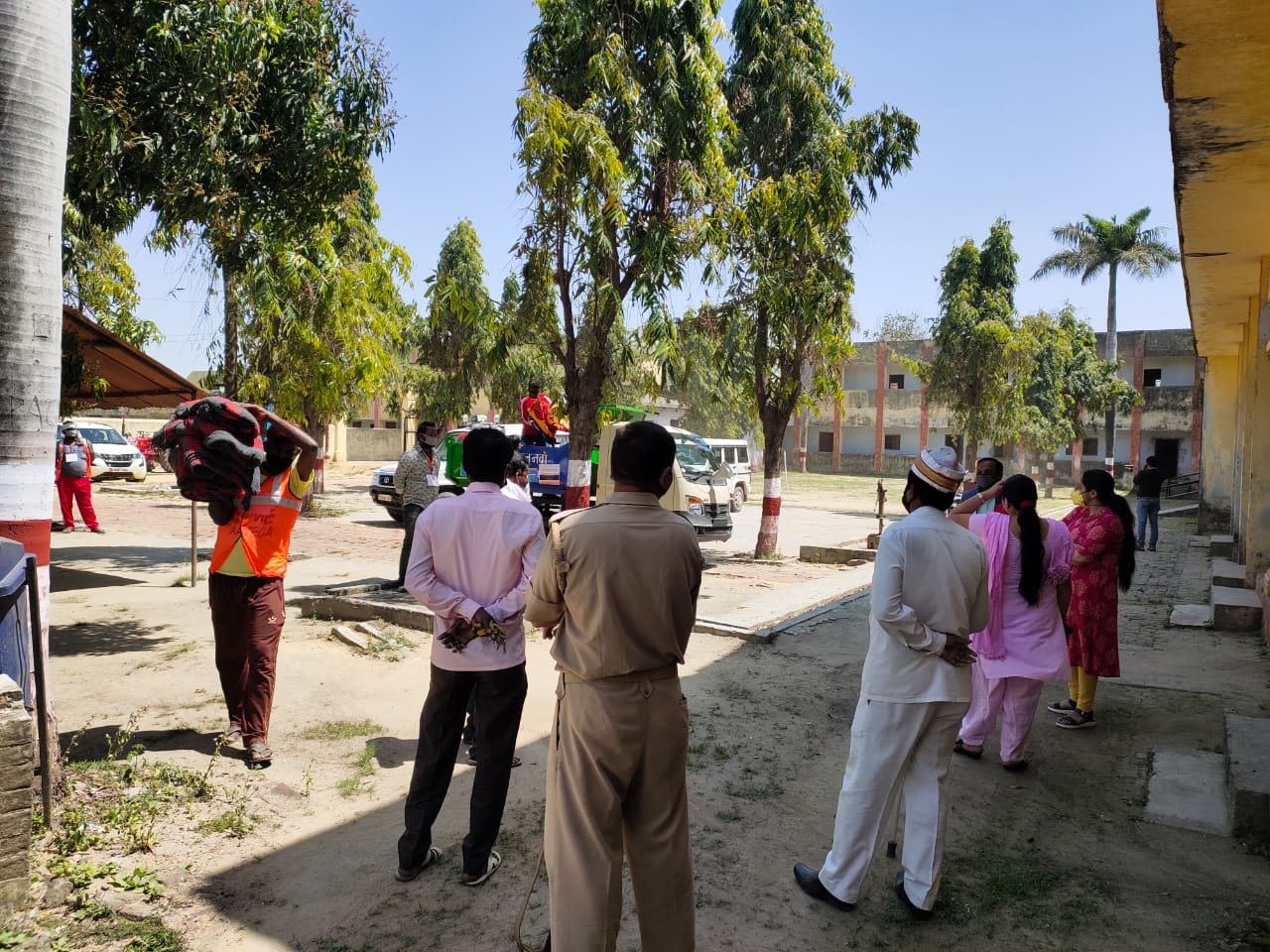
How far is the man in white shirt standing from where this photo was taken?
10.5ft

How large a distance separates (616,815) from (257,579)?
273 centimetres

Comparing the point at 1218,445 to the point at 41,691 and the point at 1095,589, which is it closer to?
the point at 1095,589

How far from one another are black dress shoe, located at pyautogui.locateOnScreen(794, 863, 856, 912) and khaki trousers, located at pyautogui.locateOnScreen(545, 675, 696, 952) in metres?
0.92

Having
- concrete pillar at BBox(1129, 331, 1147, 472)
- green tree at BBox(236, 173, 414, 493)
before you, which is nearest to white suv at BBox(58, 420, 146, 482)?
green tree at BBox(236, 173, 414, 493)

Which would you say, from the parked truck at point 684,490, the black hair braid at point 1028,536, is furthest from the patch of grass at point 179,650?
the black hair braid at point 1028,536

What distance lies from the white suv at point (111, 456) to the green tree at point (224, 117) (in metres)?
19.6

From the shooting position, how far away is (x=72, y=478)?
13.8 m

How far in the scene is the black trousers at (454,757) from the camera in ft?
11.2

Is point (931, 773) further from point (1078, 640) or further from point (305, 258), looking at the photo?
point (305, 258)

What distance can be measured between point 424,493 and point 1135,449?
40.2 m

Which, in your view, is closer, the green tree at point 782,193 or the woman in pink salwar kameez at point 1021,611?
the woman in pink salwar kameez at point 1021,611

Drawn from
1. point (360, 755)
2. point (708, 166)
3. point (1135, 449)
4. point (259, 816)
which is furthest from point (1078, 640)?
point (1135, 449)

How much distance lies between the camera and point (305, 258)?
8.56 meters

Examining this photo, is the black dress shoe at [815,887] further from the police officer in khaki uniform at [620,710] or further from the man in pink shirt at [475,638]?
the man in pink shirt at [475,638]
